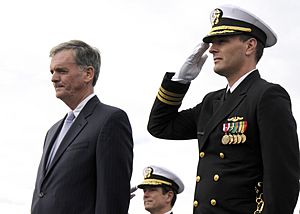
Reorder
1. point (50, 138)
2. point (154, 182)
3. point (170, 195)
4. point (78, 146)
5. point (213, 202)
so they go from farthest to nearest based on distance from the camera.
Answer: point (154, 182) → point (170, 195) → point (50, 138) → point (78, 146) → point (213, 202)

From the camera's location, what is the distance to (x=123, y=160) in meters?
4.55

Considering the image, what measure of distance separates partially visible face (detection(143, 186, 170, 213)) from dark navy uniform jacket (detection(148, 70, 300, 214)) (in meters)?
3.95

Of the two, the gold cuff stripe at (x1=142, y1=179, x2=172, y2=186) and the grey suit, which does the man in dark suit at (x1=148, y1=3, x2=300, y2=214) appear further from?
the gold cuff stripe at (x1=142, y1=179, x2=172, y2=186)

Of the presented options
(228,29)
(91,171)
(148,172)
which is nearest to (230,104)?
(228,29)

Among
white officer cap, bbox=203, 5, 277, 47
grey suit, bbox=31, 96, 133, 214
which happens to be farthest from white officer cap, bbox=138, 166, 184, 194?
white officer cap, bbox=203, 5, 277, 47

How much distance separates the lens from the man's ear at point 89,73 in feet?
16.3

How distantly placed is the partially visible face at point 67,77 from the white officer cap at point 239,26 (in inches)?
39.7

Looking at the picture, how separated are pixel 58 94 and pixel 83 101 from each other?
0.21 m

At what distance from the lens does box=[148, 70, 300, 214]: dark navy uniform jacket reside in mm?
4023

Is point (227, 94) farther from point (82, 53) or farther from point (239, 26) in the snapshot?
point (82, 53)

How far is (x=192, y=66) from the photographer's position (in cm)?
505

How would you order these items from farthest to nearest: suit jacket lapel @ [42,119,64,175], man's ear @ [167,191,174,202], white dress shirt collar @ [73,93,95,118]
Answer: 1. man's ear @ [167,191,174,202]
2. white dress shirt collar @ [73,93,95,118]
3. suit jacket lapel @ [42,119,64,175]

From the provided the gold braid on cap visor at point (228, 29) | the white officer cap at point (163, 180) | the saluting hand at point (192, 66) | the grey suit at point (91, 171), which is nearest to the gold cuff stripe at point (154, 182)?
the white officer cap at point (163, 180)

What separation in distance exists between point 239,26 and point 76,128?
1412mm
